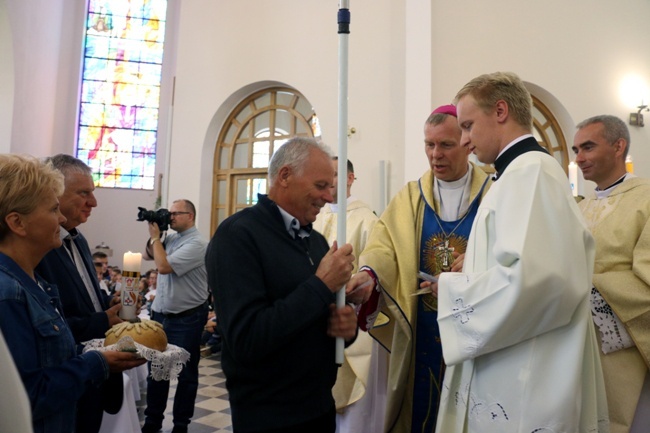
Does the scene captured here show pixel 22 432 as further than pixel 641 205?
No

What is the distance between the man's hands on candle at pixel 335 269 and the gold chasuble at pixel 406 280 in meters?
0.78

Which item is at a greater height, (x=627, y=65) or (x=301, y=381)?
(x=627, y=65)

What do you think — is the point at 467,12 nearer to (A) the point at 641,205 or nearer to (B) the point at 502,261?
(A) the point at 641,205

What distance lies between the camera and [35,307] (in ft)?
5.10

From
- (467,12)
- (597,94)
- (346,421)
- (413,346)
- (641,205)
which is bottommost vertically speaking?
(346,421)

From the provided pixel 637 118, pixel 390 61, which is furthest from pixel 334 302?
pixel 637 118

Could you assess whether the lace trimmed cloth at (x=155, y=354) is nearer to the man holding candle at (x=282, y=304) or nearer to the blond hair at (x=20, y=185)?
the man holding candle at (x=282, y=304)

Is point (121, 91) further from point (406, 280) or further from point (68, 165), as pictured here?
point (406, 280)

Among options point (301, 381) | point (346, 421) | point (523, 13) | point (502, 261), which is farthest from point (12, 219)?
point (523, 13)

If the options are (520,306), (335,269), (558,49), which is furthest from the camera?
(558,49)

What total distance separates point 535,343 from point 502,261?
0.27 metres

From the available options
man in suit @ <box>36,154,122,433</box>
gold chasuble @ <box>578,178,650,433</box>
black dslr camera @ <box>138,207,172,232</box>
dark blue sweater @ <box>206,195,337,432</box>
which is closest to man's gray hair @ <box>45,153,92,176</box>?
man in suit @ <box>36,154,122,433</box>

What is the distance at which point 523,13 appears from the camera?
697 cm

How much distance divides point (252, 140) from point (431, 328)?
6623 mm
